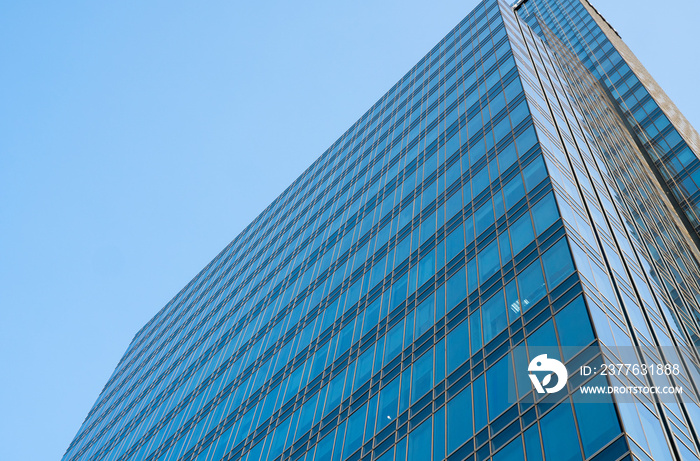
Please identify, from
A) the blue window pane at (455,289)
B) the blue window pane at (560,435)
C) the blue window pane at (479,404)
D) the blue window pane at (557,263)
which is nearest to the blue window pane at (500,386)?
the blue window pane at (479,404)

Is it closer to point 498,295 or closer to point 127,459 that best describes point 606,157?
point 498,295

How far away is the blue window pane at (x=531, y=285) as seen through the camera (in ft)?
80.1

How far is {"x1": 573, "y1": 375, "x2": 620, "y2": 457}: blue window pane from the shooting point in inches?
704

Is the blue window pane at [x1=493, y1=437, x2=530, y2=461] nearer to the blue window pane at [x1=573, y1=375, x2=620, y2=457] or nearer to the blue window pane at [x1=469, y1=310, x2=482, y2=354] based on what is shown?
the blue window pane at [x1=573, y1=375, x2=620, y2=457]

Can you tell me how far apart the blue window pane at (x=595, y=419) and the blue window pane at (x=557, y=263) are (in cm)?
Result: 525

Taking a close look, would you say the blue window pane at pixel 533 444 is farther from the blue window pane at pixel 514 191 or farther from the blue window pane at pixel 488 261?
the blue window pane at pixel 514 191

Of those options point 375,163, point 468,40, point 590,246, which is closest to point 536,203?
point 590,246

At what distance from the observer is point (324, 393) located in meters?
33.8

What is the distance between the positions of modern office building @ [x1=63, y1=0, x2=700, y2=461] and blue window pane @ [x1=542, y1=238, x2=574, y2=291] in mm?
85

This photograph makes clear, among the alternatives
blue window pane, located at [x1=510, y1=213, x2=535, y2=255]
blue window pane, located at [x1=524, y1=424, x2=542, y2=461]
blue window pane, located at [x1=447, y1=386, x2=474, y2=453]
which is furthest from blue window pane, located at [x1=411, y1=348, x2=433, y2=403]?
blue window pane, located at [x1=524, y1=424, x2=542, y2=461]

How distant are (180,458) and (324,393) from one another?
14.9m

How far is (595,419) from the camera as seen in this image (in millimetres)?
18469

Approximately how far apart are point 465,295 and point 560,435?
1014 cm

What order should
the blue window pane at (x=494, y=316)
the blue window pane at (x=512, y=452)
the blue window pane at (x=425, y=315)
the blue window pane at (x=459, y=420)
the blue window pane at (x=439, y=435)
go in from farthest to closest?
the blue window pane at (x=425, y=315) < the blue window pane at (x=494, y=316) < the blue window pane at (x=439, y=435) < the blue window pane at (x=459, y=420) < the blue window pane at (x=512, y=452)
